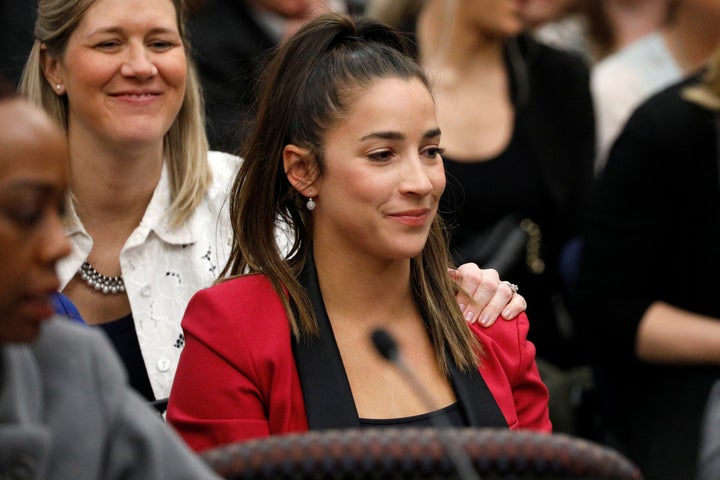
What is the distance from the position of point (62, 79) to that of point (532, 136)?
190cm

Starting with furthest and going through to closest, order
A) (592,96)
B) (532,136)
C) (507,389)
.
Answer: (592,96), (532,136), (507,389)

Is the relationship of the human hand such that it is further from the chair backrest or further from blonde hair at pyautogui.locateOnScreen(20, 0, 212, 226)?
the chair backrest

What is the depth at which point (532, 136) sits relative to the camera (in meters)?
4.41

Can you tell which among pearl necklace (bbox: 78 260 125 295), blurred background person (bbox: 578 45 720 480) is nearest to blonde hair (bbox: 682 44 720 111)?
blurred background person (bbox: 578 45 720 480)

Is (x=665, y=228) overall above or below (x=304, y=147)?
below

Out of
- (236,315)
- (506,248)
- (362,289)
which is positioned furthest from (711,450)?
(506,248)

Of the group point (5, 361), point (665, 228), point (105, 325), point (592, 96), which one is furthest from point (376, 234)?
point (592, 96)

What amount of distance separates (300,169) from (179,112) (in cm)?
64

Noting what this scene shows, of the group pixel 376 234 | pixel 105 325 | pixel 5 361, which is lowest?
pixel 105 325

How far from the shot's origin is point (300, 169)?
2.61m

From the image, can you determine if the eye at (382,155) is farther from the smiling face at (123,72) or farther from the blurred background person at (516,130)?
the blurred background person at (516,130)

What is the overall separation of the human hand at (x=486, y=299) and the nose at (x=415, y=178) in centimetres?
29

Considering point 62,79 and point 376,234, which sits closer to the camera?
point 376,234

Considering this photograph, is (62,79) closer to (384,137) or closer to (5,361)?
(384,137)
